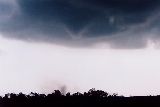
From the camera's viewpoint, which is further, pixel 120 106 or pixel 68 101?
pixel 68 101

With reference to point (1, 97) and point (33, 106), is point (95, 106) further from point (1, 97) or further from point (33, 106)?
point (1, 97)

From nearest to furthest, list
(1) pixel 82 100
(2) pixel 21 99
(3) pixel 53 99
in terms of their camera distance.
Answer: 1. (1) pixel 82 100
2. (3) pixel 53 99
3. (2) pixel 21 99

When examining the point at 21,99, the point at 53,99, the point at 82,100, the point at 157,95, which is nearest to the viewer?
the point at 157,95

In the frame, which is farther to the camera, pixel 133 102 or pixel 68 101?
pixel 68 101

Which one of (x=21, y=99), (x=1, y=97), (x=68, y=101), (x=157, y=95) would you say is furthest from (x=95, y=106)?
(x=1, y=97)

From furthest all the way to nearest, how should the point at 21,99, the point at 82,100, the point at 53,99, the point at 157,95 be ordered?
the point at 21,99, the point at 53,99, the point at 82,100, the point at 157,95

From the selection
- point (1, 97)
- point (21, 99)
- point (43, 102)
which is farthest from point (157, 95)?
point (1, 97)

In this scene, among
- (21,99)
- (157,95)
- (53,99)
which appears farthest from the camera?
(21,99)

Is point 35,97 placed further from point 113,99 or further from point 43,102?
point 113,99

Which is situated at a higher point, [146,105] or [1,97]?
[1,97]
